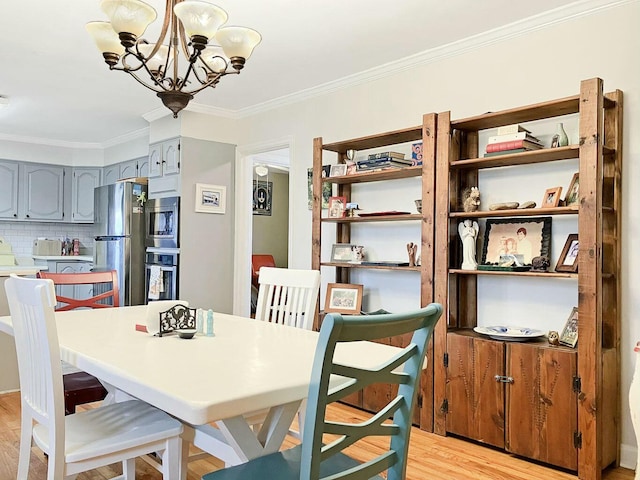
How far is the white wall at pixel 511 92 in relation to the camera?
2.69m

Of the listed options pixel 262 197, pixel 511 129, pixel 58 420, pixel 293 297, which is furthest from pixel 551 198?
pixel 262 197

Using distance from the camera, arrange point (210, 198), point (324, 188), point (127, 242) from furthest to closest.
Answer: point (127, 242), point (210, 198), point (324, 188)

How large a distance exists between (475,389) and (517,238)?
2.94 feet

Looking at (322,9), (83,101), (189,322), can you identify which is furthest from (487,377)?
(83,101)

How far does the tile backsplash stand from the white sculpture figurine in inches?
235

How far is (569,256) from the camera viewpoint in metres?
2.80

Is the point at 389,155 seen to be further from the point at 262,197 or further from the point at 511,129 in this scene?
the point at 262,197

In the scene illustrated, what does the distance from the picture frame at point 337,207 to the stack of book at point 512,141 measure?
124cm

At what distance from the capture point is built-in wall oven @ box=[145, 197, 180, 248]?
505 centimetres

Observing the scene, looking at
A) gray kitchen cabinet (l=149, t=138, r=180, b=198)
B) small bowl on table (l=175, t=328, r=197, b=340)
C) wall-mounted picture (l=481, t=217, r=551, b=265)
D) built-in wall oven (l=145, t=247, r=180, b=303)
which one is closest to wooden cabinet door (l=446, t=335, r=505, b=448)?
wall-mounted picture (l=481, t=217, r=551, b=265)

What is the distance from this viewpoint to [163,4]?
2.92m

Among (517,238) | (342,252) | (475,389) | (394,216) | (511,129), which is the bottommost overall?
(475,389)

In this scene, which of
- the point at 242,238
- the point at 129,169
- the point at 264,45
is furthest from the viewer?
the point at 129,169

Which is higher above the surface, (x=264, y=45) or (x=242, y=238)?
(x=264, y=45)
